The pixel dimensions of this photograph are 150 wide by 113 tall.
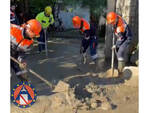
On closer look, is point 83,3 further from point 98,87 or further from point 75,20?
point 98,87

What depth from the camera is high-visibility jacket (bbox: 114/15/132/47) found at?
5.25 meters

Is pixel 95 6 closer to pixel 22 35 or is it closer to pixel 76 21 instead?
pixel 76 21

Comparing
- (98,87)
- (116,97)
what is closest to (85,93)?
(98,87)

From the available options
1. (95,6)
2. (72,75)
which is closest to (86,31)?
(72,75)

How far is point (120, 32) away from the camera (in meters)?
5.30

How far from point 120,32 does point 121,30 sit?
0.06 m

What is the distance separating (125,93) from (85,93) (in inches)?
30.1

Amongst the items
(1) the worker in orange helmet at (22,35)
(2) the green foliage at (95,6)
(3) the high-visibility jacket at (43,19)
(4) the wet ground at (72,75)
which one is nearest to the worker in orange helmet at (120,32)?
(4) the wet ground at (72,75)

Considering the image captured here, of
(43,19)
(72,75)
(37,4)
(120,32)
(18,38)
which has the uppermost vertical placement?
(37,4)

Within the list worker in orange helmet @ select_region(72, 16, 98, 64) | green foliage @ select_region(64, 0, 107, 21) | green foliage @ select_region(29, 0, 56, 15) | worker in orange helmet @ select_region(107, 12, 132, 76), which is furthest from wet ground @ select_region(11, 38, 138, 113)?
green foliage @ select_region(64, 0, 107, 21)

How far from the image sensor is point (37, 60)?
271 inches

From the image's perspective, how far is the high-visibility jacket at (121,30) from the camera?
5.25 m

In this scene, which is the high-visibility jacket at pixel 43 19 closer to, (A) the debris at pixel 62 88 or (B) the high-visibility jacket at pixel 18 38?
(B) the high-visibility jacket at pixel 18 38

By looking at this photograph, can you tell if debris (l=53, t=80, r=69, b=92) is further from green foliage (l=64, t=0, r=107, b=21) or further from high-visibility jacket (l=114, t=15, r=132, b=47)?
green foliage (l=64, t=0, r=107, b=21)
